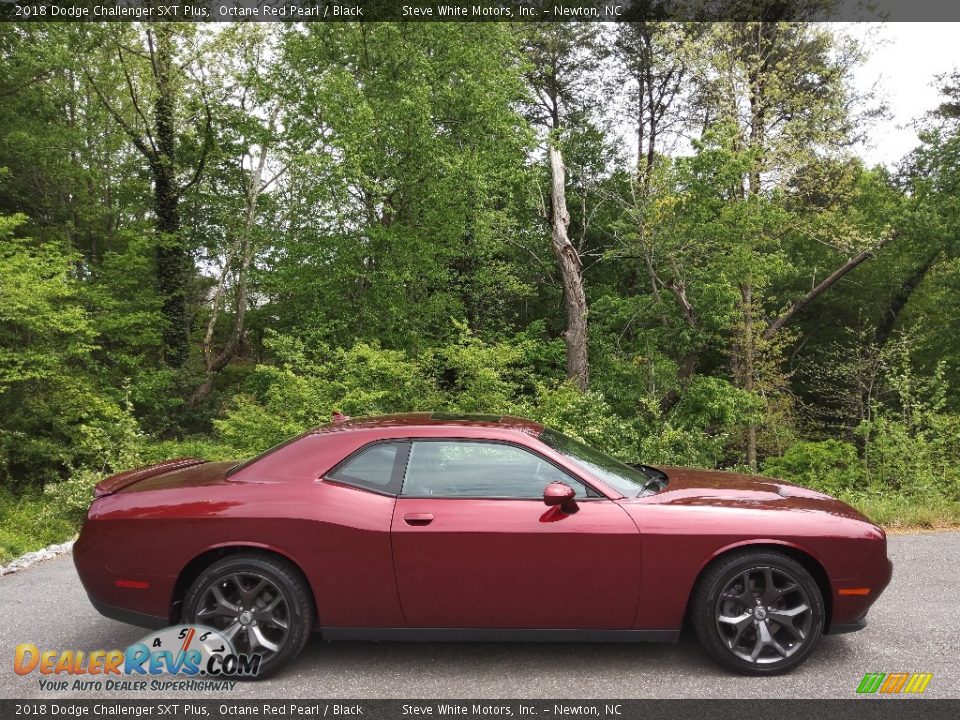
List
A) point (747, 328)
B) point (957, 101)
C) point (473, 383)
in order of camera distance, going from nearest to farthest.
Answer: point (473, 383), point (747, 328), point (957, 101)

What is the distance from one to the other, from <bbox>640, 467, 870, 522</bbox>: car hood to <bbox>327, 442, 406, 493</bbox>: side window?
155 centimetres

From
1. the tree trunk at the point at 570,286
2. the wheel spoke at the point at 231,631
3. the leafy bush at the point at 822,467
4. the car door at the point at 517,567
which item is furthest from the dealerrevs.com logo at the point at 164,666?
the tree trunk at the point at 570,286

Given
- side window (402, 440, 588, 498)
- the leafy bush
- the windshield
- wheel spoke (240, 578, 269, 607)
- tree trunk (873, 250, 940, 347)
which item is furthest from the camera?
→ tree trunk (873, 250, 940, 347)

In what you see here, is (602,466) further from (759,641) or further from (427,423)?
(759,641)

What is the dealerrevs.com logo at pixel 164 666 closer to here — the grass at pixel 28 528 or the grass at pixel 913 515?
the grass at pixel 28 528

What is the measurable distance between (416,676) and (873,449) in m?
8.61

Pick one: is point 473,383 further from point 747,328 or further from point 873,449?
point 747,328

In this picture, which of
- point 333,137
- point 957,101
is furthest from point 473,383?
point 957,101

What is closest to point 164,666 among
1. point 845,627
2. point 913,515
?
point 845,627

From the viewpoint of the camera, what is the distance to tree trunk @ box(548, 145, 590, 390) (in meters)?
15.4

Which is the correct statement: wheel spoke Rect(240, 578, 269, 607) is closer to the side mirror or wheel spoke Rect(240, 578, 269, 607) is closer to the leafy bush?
the side mirror

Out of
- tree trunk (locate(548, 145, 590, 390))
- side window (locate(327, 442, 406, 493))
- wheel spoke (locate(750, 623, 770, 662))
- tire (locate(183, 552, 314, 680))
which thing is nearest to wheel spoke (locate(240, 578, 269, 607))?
tire (locate(183, 552, 314, 680))

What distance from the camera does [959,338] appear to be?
16281 mm

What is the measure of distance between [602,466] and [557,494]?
0.66m
